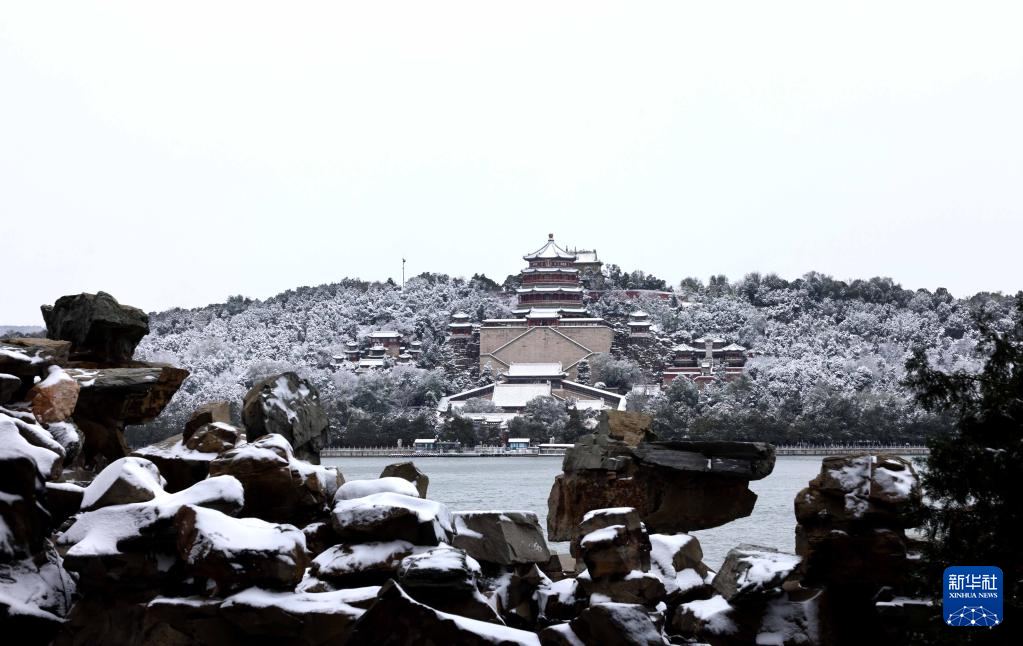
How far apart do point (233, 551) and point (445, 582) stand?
143 cm

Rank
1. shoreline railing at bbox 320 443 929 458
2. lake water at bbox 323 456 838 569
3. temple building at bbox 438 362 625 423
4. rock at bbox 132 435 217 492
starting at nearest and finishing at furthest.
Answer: rock at bbox 132 435 217 492 < lake water at bbox 323 456 838 569 < shoreline railing at bbox 320 443 929 458 < temple building at bbox 438 362 625 423

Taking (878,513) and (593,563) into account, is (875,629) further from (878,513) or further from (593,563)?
(593,563)

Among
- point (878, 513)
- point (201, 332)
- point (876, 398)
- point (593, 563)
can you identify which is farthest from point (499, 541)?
point (201, 332)

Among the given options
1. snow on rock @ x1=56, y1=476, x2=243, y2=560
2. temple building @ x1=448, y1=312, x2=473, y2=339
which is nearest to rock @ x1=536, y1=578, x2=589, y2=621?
snow on rock @ x1=56, y1=476, x2=243, y2=560

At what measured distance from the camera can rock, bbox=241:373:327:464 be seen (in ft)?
44.3

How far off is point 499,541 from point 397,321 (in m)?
117

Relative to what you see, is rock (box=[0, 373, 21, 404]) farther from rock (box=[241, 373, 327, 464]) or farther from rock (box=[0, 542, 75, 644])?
rock (box=[241, 373, 327, 464])

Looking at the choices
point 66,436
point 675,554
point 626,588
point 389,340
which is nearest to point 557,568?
point 675,554

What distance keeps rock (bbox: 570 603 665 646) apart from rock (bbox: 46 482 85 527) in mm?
3831

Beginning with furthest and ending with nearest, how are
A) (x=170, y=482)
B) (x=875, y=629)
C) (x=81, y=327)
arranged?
(x=81, y=327) < (x=170, y=482) < (x=875, y=629)

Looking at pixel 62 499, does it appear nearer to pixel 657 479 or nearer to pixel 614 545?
pixel 614 545

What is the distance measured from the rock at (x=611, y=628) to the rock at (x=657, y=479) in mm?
5372

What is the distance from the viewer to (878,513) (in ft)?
37.9

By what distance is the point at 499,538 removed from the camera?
11938mm
